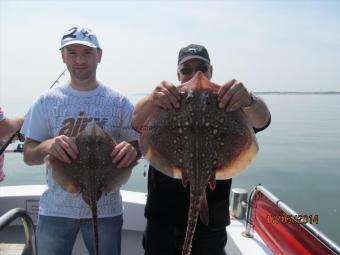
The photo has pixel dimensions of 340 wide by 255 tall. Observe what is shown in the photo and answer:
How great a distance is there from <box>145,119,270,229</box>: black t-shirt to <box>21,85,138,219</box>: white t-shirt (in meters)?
0.46

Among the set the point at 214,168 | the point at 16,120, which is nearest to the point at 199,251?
the point at 214,168

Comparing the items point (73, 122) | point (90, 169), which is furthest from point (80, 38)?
point (90, 169)

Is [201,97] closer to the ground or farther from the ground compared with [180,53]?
closer to the ground

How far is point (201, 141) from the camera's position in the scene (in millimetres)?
2080

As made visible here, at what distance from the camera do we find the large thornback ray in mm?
2064

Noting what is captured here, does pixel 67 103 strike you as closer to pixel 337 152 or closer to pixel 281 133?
pixel 337 152

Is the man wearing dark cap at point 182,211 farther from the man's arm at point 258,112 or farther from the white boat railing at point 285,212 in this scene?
the white boat railing at point 285,212

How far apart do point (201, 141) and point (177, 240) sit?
121cm

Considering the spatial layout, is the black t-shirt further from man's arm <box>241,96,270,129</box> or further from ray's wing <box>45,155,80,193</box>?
ray's wing <box>45,155,80,193</box>

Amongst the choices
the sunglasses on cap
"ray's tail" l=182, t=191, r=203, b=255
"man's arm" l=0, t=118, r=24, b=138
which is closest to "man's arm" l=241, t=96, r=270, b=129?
the sunglasses on cap

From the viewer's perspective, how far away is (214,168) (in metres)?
2.08

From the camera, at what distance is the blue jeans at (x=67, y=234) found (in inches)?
119

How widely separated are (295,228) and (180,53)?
2171mm

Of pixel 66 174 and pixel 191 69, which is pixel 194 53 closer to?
pixel 191 69
